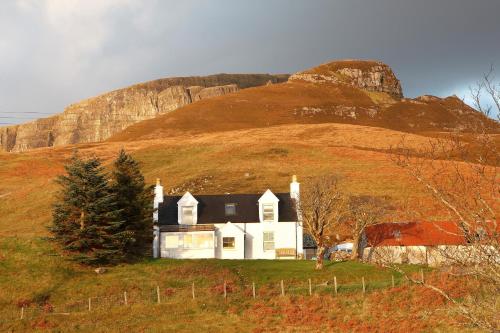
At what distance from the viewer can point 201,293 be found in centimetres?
3547

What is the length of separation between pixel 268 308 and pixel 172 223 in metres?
22.4

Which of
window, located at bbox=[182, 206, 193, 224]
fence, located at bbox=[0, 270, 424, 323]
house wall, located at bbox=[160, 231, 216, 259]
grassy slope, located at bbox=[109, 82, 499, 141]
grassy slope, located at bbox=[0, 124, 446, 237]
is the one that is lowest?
fence, located at bbox=[0, 270, 424, 323]

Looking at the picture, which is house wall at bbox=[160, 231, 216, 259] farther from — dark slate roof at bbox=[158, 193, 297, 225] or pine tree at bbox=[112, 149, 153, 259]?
dark slate roof at bbox=[158, 193, 297, 225]

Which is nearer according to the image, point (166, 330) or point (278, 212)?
point (166, 330)

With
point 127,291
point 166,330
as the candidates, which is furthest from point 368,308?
point 127,291

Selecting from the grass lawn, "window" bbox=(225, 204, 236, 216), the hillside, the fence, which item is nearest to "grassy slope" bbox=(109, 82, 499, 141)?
the hillside

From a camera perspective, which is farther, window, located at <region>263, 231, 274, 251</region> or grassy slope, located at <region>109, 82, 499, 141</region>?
grassy slope, located at <region>109, 82, 499, 141</region>

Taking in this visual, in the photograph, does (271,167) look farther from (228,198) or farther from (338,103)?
(338,103)

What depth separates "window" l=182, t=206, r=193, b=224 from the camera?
5138 cm

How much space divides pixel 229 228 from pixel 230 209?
3.01m

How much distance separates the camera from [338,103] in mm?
194875

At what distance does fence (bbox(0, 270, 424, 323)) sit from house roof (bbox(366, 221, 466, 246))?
38.6 ft

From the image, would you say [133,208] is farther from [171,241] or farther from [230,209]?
[230,209]

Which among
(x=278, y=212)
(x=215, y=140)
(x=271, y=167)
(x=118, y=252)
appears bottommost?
(x=118, y=252)
